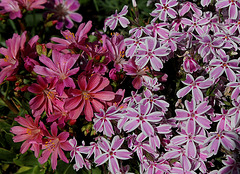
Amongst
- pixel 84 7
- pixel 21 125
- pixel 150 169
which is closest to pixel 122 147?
pixel 150 169

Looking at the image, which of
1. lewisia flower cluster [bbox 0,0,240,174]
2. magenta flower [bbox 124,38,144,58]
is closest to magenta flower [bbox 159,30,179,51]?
lewisia flower cluster [bbox 0,0,240,174]

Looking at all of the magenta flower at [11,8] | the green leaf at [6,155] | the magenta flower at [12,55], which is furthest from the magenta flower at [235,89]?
the magenta flower at [11,8]

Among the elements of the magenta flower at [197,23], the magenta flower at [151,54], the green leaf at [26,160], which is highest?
the magenta flower at [197,23]

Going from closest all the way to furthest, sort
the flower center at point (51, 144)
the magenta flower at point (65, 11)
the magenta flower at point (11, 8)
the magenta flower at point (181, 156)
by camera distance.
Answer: the magenta flower at point (181, 156) < the flower center at point (51, 144) < the magenta flower at point (11, 8) < the magenta flower at point (65, 11)

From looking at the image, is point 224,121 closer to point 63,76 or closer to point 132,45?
point 132,45

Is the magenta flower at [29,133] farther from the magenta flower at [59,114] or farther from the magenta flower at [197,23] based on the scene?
the magenta flower at [197,23]

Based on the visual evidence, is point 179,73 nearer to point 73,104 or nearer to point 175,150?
point 175,150
